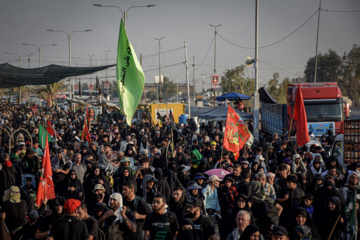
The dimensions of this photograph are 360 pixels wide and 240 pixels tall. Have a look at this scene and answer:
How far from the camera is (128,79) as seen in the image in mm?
11023

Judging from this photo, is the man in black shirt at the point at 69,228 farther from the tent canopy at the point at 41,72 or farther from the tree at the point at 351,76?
the tree at the point at 351,76

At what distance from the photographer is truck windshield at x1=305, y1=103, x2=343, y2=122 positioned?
22.1m

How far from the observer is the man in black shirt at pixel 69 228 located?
5.55 m

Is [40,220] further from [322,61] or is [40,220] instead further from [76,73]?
[322,61]

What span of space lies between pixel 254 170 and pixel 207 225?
4.29 m

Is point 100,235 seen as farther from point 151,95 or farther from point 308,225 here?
point 151,95

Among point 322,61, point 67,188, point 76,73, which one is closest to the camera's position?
point 67,188

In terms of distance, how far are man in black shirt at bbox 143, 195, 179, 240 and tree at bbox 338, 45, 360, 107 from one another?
2364 inches

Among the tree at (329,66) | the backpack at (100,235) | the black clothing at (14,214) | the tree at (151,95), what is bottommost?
the black clothing at (14,214)

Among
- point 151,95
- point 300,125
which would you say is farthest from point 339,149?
point 151,95

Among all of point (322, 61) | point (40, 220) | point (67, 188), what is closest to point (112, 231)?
point (40, 220)

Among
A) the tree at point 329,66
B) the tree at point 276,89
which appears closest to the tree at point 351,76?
the tree at point 329,66

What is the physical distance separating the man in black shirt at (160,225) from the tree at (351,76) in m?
60.0

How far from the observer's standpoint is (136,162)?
11.9m
